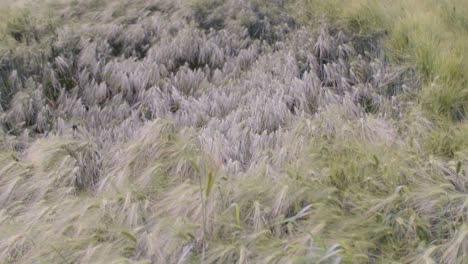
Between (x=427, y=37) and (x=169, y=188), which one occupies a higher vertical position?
(x=427, y=37)

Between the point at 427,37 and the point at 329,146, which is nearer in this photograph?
the point at 329,146

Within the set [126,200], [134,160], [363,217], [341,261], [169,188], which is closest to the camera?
[341,261]

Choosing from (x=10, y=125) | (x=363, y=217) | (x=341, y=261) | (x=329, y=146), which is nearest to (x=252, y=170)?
(x=329, y=146)

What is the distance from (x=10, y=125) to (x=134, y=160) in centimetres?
136

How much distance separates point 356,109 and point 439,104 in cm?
58

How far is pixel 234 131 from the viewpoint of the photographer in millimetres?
3350

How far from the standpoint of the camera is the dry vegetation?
2387mm

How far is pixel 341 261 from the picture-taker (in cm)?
213

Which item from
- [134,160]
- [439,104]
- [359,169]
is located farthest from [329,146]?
[134,160]

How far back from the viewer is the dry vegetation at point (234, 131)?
239 centimetres

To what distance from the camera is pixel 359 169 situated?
8.95ft

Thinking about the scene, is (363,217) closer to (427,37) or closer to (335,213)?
(335,213)

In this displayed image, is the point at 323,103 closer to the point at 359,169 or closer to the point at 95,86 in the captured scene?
the point at 359,169

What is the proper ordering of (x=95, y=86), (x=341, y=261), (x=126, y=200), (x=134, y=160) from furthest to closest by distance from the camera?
(x=95, y=86) → (x=134, y=160) → (x=126, y=200) → (x=341, y=261)
